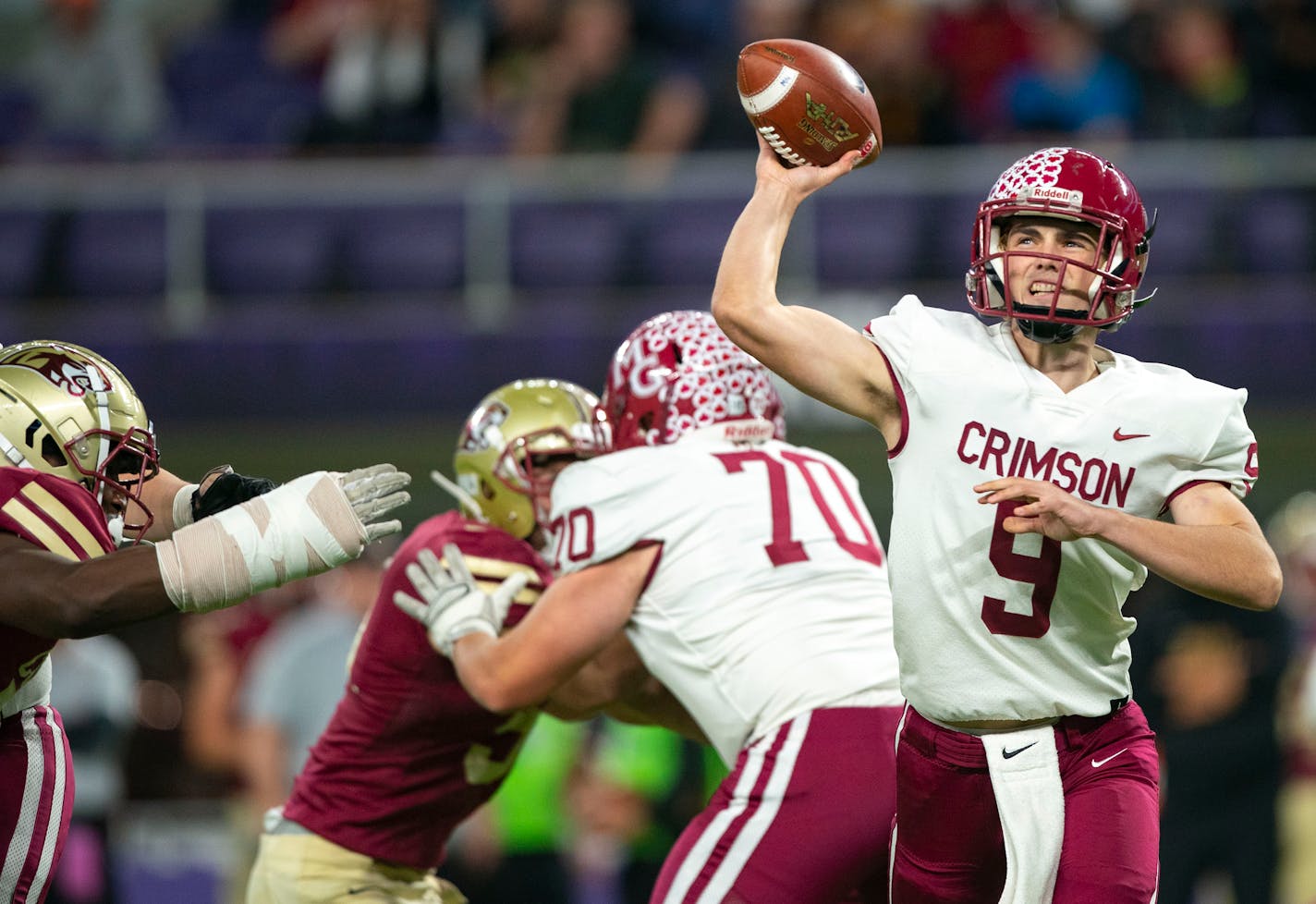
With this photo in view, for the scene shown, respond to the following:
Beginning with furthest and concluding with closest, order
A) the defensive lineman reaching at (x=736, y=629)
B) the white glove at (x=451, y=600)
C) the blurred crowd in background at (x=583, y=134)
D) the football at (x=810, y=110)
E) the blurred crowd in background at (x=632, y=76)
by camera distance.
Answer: the blurred crowd in background at (x=632, y=76), the blurred crowd in background at (x=583, y=134), the white glove at (x=451, y=600), the defensive lineman reaching at (x=736, y=629), the football at (x=810, y=110)

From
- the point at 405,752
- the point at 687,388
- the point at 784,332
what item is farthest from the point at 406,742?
the point at 784,332

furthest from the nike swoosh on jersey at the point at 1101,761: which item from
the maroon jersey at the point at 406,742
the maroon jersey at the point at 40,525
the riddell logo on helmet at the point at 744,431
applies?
the maroon jersey at the point at 40,525

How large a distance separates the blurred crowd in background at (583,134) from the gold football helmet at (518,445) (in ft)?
9.87

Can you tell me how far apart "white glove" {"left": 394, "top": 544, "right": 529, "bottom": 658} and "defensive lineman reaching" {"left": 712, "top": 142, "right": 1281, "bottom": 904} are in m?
1.09

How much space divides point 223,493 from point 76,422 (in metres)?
0.43

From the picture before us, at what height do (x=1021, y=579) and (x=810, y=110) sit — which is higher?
(x=810, y=110)

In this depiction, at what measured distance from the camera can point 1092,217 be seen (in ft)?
11.1

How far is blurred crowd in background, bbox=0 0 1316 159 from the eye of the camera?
9.53 meters

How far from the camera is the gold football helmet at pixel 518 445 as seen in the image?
14.6 ft

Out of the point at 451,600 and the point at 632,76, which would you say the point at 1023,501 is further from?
the point at 632,76

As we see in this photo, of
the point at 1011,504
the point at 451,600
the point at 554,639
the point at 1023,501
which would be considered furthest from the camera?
the point at 451,600

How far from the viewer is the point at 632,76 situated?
970cm

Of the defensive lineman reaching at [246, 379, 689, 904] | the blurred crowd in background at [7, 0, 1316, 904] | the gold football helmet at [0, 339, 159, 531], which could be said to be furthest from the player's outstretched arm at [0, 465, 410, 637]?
the blurred crowd in background at [7, 0, 1316, 904]

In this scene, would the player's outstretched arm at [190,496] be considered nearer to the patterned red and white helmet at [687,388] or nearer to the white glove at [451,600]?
the white glove at [451,600]
